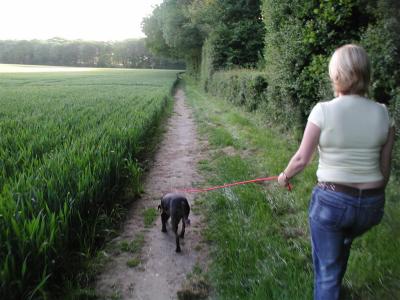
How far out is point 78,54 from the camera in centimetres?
10919

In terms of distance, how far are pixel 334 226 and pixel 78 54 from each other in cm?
11904

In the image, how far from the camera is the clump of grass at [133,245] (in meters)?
3.60

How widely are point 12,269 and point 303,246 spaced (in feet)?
8.46

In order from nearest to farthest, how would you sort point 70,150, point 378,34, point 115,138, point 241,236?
point 241,236, point 378,34, point 70,150, point 115,138

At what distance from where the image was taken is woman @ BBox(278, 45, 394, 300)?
1809mm

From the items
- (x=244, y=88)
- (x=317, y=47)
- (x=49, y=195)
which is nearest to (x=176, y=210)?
(x=49, y=195)

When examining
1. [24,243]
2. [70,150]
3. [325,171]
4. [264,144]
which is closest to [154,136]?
[264,144]

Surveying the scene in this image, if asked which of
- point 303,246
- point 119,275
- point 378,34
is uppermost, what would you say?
point 378,34

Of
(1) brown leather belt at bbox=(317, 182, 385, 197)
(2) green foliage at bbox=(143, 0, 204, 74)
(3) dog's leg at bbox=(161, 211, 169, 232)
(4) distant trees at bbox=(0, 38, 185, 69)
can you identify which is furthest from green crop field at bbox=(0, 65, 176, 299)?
(4) distant trees at bbox=(0, 38, 185, 69)

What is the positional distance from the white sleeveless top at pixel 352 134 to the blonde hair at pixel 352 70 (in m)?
0.06

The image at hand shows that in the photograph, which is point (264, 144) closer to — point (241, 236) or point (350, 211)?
point (241, 236)

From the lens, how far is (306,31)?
19.9ft

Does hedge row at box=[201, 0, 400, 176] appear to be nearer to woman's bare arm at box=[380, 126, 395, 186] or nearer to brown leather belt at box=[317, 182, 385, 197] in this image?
woman's bare arm at box=[380, 126, 395, 186]

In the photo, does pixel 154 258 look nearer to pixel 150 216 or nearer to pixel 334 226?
pixel 150 216
